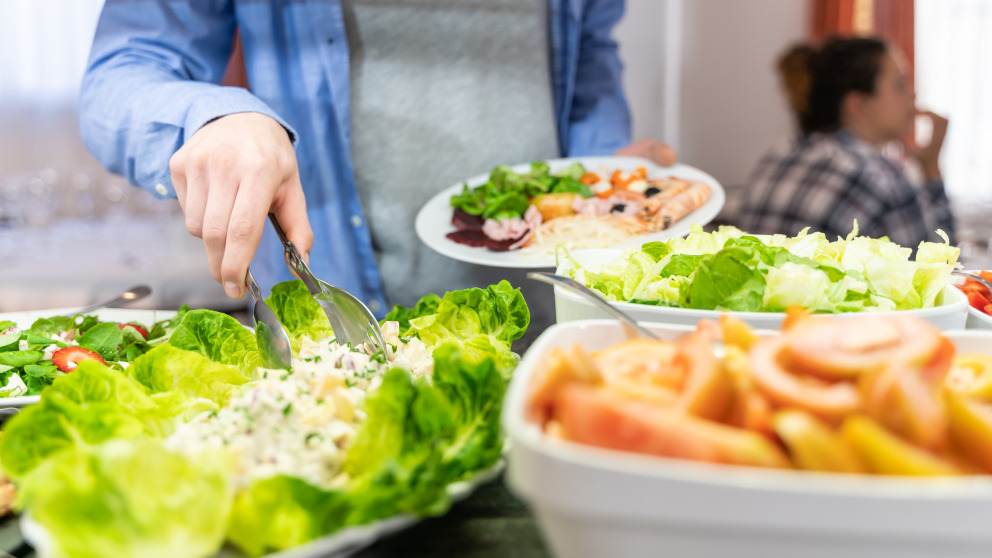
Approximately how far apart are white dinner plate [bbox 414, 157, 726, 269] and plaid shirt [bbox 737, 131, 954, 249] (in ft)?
4.98

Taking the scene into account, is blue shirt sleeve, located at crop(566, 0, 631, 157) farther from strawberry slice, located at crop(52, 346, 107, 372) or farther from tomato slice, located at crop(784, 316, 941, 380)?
tomato slice, located at crop(784, 316, 941, 380)

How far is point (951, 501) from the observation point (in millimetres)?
469

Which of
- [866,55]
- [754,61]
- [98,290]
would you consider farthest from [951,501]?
[754,61]

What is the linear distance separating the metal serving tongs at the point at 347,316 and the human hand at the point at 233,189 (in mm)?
113

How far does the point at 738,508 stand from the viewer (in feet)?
1.58

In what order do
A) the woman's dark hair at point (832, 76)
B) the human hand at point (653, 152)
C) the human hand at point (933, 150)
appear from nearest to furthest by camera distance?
the human hand at point (653, 152) → the woman's dark hair at point (832, 76) → the human hand at point (933, 150)

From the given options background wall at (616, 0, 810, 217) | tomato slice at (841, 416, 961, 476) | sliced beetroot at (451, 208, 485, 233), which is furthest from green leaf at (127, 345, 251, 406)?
background wall at (616, 0, 810, 217)

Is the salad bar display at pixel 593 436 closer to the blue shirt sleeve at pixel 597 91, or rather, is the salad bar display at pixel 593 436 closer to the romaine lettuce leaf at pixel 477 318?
the romaine lettuce leaf at pixel 477 318

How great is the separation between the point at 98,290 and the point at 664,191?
2.78 meters

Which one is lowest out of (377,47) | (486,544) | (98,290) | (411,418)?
(98,290)

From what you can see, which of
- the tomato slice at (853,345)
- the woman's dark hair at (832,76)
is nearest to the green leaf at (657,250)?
the tomato slice at (853,345)

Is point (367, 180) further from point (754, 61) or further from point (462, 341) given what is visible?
point (754, 61)

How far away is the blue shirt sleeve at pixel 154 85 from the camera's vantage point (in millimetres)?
1511

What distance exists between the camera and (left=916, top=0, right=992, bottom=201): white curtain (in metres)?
5.97
